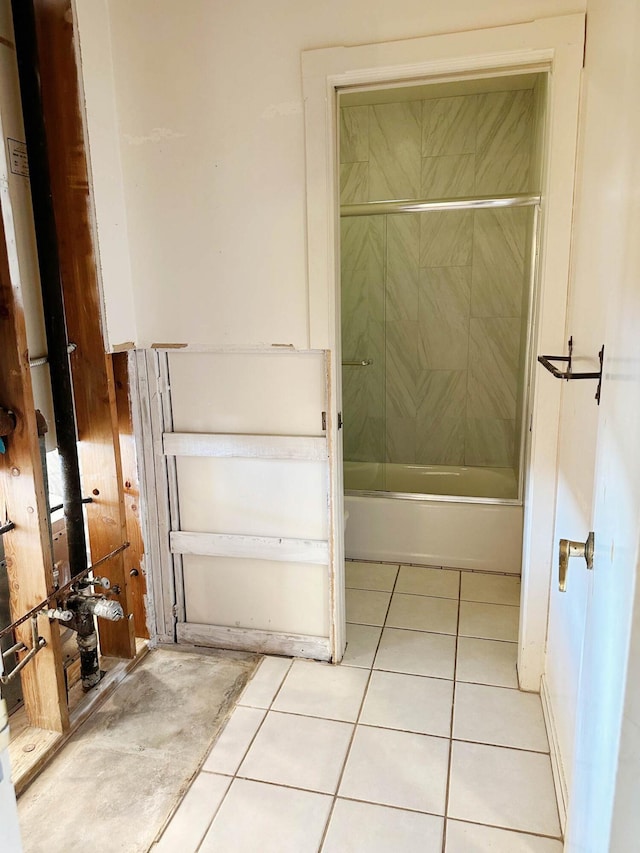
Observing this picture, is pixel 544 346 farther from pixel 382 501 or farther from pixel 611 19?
pixel 382 501

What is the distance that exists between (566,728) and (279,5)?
2342 mm

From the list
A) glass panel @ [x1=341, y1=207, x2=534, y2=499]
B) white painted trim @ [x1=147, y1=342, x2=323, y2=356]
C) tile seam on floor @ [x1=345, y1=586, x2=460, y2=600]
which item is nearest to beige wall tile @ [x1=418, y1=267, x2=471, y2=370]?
glass panel @ [x1=341, y1=207, x2=534, y2=499]

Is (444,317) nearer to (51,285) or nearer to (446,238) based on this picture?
(446,238)

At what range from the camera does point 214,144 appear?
201cm

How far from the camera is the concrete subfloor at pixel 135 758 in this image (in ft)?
5.26

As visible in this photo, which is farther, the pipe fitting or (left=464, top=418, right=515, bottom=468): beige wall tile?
(left=464, top=418, right=515, bottom=468): beige wall tile

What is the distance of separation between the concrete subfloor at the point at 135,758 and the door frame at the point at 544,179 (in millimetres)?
896

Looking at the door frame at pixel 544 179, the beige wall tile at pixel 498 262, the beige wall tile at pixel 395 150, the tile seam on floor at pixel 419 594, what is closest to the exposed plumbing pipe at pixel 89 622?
the door frame at pixel 544 179

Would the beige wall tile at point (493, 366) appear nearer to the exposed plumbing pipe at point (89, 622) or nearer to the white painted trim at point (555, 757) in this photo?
the white painted trim at point (555, 757)

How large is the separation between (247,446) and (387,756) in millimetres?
1138

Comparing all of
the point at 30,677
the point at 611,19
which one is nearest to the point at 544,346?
the point at 611,19

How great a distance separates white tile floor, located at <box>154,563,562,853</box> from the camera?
1.57m

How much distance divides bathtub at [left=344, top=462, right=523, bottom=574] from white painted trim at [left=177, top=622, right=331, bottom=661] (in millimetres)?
852

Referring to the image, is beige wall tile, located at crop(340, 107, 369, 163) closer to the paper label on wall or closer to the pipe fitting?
the paper label on wall
